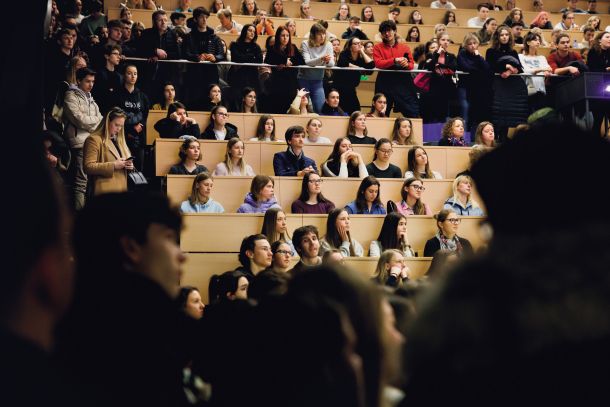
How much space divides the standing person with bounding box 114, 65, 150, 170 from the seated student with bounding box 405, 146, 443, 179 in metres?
2.41

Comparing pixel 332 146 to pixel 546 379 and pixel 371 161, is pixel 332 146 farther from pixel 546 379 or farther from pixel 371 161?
pixel 546 379

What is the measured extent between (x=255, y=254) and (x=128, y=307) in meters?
4.04

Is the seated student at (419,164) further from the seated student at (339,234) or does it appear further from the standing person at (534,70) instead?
the standing person at (534,70)

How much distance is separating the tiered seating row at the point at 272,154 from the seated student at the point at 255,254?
1858 millimetres

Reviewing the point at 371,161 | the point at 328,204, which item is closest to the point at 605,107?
the point at 371,161

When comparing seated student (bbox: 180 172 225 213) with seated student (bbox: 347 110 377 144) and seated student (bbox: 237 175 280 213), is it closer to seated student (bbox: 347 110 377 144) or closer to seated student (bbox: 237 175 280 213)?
seated student (bbox: 237 175 280 213)

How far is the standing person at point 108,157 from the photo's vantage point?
6.75m

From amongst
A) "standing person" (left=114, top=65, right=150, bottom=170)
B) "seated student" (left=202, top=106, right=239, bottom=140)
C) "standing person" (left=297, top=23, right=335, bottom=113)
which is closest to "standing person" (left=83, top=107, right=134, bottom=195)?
"standing person" (left=114, top=65, right=150, bottom=170)

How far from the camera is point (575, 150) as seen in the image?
4.35 feet

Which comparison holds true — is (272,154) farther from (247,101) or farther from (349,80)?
(349,80)

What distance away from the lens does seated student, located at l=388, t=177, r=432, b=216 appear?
7324mm

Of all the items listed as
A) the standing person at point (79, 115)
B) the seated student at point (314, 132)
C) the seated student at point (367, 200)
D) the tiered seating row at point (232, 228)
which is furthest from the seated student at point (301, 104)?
the tiered seating row at point (232, 228)

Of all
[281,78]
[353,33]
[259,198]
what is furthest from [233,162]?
[353,33]

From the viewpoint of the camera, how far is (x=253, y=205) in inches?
272
